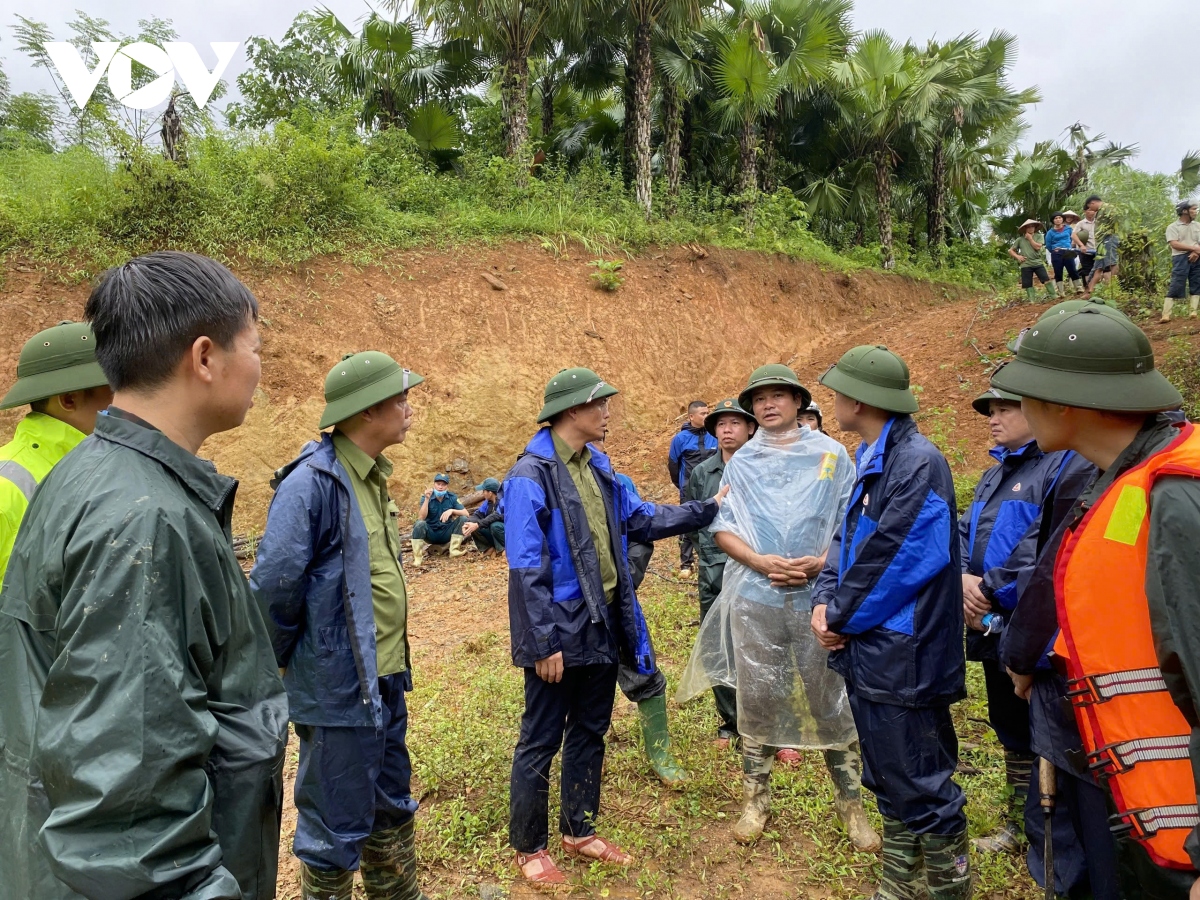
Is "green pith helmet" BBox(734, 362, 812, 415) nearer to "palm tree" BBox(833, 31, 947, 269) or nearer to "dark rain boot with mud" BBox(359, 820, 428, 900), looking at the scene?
"dark rain boot with mud" BBox(359, 820, 428, 900)

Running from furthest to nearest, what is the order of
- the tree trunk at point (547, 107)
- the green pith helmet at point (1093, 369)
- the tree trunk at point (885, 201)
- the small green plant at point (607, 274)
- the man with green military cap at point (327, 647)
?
the tree trunk at point (885, 201)
the tree trunk at point (547, 107)
the small green plant at point (607, 274)
the man with green military cap at point (327, 647)
the green pith helmet at point (1093, 369)

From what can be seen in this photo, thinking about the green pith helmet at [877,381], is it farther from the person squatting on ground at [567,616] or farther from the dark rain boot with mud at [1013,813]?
the dark rain boot with mud at [1013,813]

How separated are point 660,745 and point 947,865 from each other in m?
1.49

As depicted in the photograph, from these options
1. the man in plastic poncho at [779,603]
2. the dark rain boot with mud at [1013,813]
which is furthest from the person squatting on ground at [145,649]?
the dark rain boot with mud at [1013,813]

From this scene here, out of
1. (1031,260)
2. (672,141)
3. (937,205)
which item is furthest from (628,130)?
(937,205)

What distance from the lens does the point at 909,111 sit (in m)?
16.5

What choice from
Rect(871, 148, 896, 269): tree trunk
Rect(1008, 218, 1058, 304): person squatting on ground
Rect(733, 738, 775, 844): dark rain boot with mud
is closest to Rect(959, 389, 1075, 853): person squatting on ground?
Rect(733, 738, 775, 844): dark rain boot with mud

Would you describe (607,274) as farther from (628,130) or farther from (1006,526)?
(1006,526)

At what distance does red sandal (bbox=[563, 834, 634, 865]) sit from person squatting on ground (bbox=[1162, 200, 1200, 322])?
979 centimetres

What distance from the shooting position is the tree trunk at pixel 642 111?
13.6m

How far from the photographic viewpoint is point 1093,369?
5.83ft

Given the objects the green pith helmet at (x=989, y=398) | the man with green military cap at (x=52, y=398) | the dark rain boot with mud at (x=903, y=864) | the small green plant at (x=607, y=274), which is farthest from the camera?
the small green plant at (x=607, y=274)

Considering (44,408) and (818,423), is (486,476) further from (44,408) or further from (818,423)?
(44,408)

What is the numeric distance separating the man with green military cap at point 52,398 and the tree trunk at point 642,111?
12.9 meters
